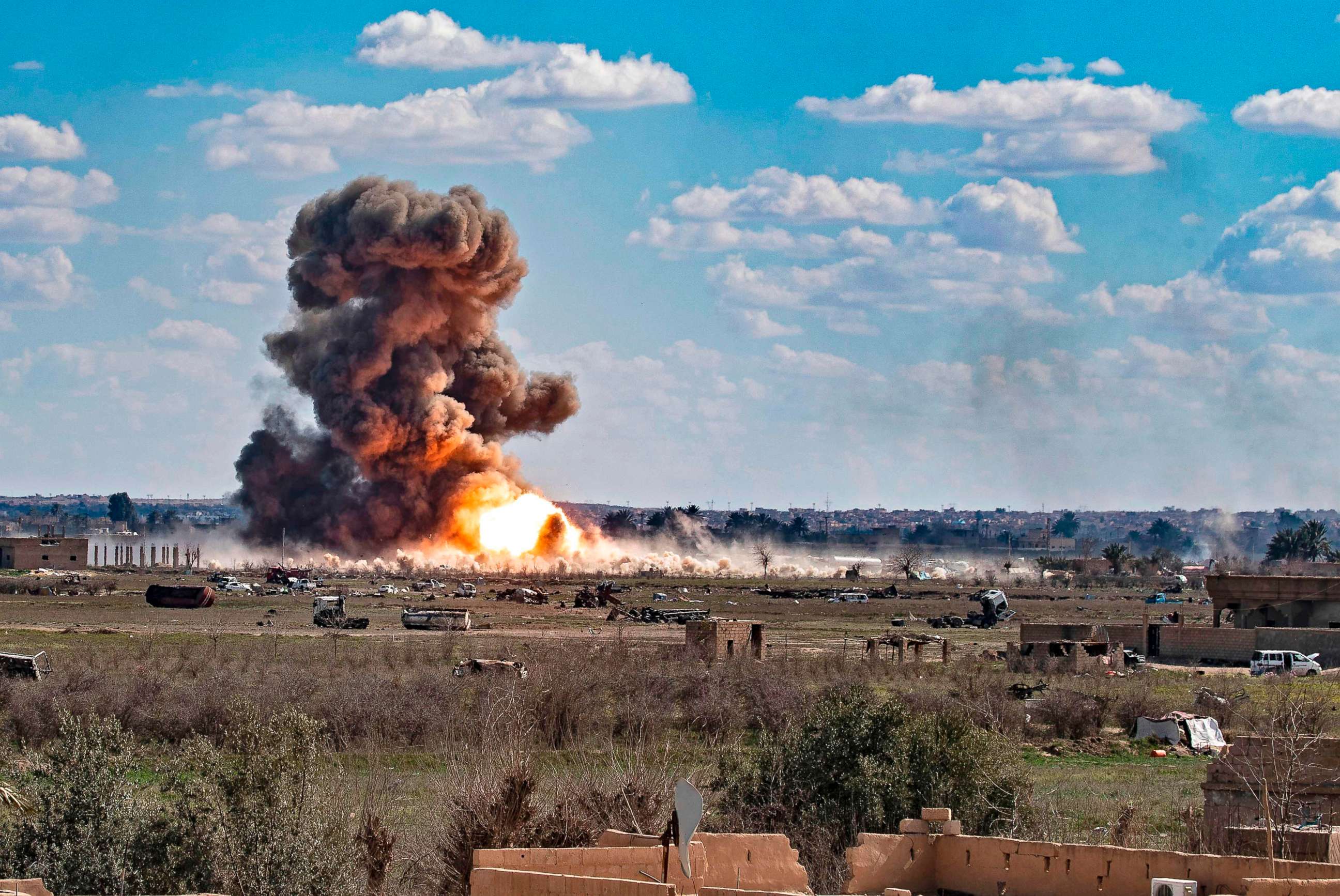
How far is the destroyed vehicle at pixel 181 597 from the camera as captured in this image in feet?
249

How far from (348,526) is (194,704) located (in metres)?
70.7

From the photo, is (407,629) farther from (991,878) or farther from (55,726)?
(991,878)

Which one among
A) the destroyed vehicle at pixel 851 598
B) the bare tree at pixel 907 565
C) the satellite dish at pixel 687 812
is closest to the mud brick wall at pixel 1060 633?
the destroyed vehicle at pixel 851 598

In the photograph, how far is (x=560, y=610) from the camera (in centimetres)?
7656

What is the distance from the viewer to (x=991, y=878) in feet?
56.5

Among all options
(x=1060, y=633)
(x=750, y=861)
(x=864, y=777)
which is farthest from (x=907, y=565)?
(x=750, y=861)

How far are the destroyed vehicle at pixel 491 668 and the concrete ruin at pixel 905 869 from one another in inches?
905

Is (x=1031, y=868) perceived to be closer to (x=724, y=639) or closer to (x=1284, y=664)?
(x=724, y=639)

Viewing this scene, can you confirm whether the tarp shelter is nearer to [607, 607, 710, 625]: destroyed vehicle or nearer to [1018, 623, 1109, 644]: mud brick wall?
[1018, 623, 1109, 644]: mud brick wall

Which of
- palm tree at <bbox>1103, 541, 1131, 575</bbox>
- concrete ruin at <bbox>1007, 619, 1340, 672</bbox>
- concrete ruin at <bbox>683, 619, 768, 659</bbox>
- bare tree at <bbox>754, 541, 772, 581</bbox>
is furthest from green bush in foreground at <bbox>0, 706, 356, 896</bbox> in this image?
palm tree at <bbox>1103, 541, 1131, 575</bbox>

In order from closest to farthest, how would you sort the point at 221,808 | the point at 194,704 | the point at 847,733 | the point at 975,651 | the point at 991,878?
1. the point at 991,878
2. the point at 221,808
3. the point at 847,733
4. the point at 194,704
5. the point at 975,651

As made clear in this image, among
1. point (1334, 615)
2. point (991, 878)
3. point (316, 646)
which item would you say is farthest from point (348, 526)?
point (991, 878)

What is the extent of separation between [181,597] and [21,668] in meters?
35.1

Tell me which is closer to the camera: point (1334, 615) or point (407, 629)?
point (1334, 615)
